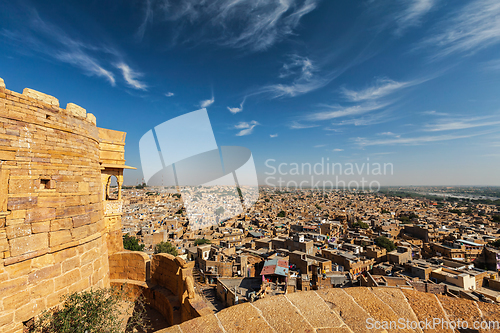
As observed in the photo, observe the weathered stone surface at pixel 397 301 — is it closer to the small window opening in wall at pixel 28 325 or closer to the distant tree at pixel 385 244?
the small window opening in wall at pixel 28 325

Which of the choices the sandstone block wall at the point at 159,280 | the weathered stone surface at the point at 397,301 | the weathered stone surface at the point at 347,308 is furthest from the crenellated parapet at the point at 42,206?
the weathered stone surface at the point at 397,301

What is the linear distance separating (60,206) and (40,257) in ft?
2.28

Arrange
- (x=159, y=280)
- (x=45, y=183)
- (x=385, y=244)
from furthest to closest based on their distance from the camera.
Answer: (x=385, y=244) → (x=159, y=280) → (x=45, y=183)

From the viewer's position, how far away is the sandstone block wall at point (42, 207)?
2.91 m

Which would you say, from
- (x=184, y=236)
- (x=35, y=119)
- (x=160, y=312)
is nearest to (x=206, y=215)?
(x=184, y=236)

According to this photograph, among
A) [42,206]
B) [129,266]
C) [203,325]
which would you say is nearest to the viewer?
[203,325]

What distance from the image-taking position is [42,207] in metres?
3.25

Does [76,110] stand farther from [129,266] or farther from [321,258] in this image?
[321,258]

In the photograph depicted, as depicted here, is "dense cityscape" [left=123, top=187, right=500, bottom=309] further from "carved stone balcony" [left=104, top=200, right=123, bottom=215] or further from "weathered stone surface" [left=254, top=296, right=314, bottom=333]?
"weathered stone surface" [left=254, top=296, right=314, bottom=333]

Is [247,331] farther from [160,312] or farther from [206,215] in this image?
[206,215]

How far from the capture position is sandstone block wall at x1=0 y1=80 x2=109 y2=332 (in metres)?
2.91

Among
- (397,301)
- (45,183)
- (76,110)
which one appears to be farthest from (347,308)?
(76,110)

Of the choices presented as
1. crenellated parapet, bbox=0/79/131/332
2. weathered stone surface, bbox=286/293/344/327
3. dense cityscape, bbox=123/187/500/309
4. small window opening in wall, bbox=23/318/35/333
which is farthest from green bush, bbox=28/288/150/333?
dense cityscape, bbox=123/187/500/309

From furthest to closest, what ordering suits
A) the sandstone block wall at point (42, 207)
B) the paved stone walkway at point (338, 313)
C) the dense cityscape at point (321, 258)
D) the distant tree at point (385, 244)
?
the distant tree at point (385, 244) → the dense cityscape at point (321, 258) → the sandstone block wall at point (42, 207) → the paved stone walkway at point (338, 313)
